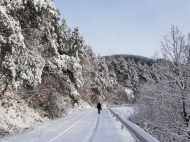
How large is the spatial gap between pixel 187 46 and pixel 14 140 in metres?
8.85

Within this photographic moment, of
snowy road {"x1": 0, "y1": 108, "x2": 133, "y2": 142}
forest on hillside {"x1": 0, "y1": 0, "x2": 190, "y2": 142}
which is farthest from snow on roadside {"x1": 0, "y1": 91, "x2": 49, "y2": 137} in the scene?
snowy road {"x1": 0, "y1": 108, "x2": 133, "y2": 142}

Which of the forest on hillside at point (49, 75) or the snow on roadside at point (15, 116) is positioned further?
the snow on roadside at point (15, 116)

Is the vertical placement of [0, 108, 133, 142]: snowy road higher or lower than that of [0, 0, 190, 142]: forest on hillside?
lower

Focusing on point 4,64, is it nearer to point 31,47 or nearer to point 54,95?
point 31,47

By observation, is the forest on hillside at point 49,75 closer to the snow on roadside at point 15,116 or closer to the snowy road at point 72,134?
the snow on roadside at point 15,116

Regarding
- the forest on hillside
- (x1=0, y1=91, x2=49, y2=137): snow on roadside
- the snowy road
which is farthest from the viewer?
(x1=0, y1=91, x2=49, y2=137): snow on roadside

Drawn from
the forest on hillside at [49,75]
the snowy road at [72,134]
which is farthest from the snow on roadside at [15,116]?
the snowy road at [72,134]

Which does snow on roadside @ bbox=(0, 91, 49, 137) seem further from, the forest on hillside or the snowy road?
the snowy road

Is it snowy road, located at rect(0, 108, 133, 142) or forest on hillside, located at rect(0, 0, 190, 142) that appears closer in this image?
snowy road, located at rect(0, 108, 133, 142)

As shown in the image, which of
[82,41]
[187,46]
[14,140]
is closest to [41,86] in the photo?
[14,140]

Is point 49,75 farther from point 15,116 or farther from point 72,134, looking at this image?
point 72,134

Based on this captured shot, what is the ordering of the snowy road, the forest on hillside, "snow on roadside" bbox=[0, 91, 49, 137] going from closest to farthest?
the snowy road < the forest on hillside < "snow on roadside" bbox=[0, 91, 49, 137]

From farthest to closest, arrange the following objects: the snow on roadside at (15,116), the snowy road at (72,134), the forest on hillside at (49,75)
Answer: the snow on roadside at (15,116) < the forest on hillside at (49,75) < the snowy road at (72,134)

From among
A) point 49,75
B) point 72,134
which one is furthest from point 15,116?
point 72,134
